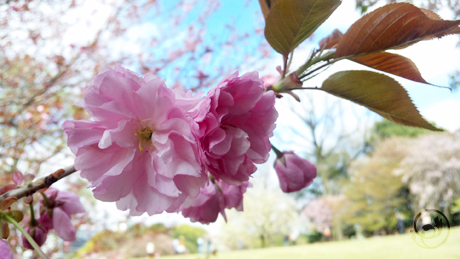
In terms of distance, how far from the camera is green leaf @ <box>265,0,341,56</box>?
0.22m

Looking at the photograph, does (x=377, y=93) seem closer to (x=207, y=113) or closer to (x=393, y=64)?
(x=393, y=64)

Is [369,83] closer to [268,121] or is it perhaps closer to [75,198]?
[268,121]

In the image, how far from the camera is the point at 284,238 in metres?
7.70

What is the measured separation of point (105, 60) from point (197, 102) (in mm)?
2162

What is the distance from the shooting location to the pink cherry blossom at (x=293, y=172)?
31 cm

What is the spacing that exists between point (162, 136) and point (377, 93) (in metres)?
0.18

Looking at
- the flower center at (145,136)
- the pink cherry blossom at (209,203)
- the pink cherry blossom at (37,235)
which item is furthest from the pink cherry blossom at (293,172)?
the pink cherry blossom at (37,235)

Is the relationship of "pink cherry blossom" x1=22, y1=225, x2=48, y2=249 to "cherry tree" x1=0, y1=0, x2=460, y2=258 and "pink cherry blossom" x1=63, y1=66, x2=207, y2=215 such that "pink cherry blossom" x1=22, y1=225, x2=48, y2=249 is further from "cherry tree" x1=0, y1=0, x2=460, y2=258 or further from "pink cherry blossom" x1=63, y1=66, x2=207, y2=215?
"pink cherry blossom" x1=63, y1=66, x2=207, y2=215

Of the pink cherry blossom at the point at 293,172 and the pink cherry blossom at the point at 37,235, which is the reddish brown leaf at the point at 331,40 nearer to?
the pink cherry blossom at the point at 293,172

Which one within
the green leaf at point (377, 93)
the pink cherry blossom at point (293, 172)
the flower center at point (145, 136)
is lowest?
the pink cherry blossom at point (293, 172)

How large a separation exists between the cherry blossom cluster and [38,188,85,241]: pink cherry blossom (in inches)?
5.6

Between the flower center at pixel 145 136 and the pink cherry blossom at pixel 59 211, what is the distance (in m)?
0.16

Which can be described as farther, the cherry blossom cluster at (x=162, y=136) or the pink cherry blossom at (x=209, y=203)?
the pink cherry blossom at (x=209, y=203)

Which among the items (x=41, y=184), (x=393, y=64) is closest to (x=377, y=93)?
(x=393, y=64)
